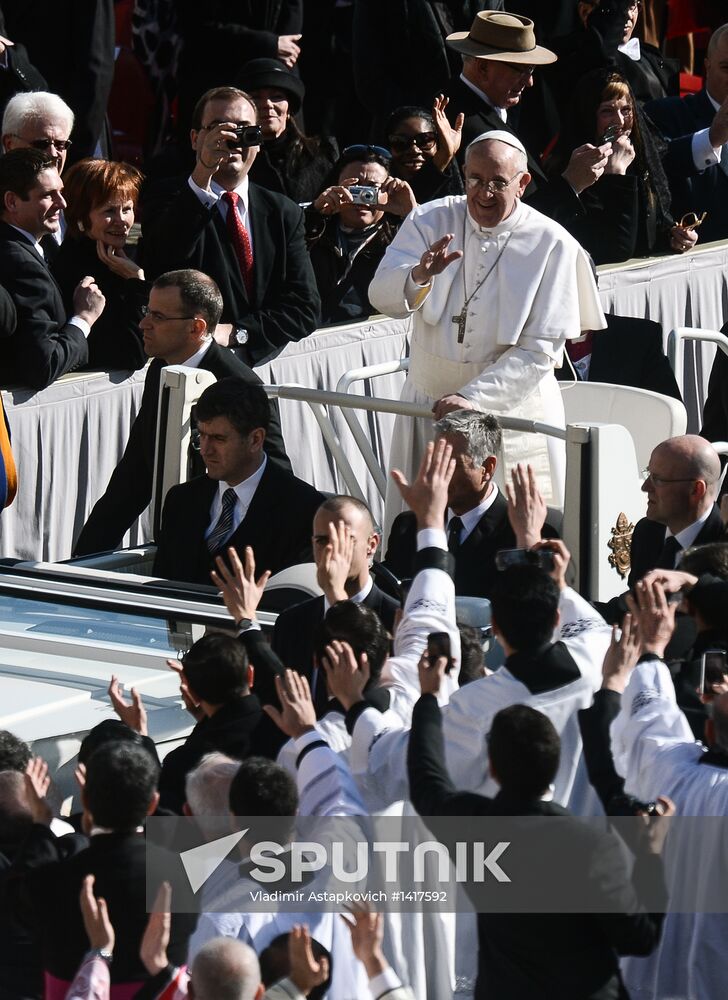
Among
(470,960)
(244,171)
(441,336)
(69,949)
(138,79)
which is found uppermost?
(138,79)

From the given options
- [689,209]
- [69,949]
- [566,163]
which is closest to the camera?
[69,949]

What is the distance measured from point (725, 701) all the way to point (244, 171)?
4189 millimetres

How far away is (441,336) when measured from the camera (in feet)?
22.9

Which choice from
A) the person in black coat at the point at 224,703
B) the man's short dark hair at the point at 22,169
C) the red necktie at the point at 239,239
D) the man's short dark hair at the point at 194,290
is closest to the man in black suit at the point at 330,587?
the person in black coat at the point at 224,703

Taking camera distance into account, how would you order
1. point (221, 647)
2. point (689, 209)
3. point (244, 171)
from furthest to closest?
1. point (689, 209)
2. point (244, 171)
3. point (221, 647)

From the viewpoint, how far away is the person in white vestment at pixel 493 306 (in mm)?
6719

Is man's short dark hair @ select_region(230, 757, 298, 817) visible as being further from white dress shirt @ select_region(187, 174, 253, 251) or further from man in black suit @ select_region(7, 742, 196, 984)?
white dress shirt @ select_region(187, 174, 253, 251)

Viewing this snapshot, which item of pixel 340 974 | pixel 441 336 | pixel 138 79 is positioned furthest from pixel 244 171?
pixel 340 974

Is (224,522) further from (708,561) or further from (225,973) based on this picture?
(225,973)

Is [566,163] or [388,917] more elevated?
[566,163]

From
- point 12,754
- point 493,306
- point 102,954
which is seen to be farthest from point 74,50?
point 102,954

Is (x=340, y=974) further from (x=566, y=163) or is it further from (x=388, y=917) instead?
Result: (x=566, y=163)

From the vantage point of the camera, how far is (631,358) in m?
8.61

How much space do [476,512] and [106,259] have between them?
7.55ft
